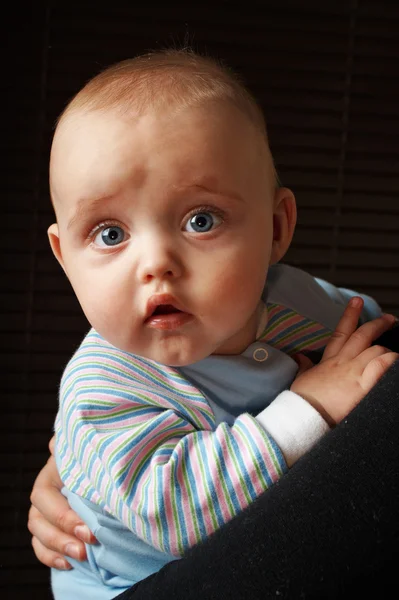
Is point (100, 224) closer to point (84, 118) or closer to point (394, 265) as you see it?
point (84, 118)

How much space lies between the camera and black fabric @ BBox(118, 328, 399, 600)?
76 centimetres

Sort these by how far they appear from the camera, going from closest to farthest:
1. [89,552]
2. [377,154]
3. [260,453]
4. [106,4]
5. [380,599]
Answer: [380,599], [260,453], [89,552], [106,4], [377,154]

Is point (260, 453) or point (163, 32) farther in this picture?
point (163, 32)

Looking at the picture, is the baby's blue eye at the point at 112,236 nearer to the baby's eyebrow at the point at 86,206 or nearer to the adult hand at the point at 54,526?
the baby's eyebrow at the point at 86,206

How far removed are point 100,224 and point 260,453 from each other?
338 millimetres

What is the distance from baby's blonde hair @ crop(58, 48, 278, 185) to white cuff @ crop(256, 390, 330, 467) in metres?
0.37

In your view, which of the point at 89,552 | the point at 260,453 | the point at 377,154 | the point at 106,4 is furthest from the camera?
the point at 377,154

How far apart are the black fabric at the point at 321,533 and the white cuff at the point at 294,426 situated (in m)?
0.07

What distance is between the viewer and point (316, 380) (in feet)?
3.31

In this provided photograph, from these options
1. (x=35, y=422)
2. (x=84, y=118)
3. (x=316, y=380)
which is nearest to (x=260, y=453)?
(x=316, y=380)

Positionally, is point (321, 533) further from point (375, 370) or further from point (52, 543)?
point (52, 543)

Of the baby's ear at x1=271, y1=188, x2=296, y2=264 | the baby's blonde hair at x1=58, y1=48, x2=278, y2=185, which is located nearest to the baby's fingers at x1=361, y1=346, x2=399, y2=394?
the baby's ear at x1=271, y1=188, x2=296, y2=264

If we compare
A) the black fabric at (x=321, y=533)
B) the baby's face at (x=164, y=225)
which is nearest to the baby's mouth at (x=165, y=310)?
the baby's face at (x=164, y=225)

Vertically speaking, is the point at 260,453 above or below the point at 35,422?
above
